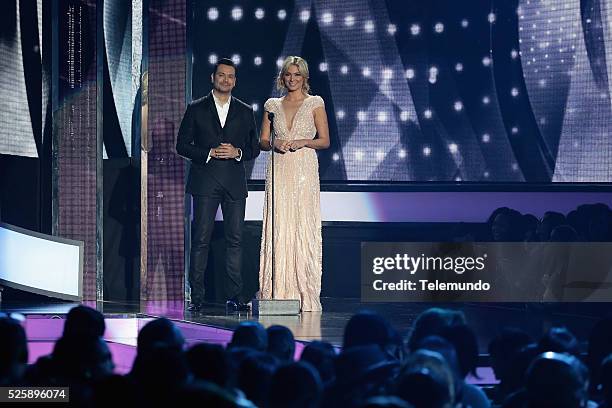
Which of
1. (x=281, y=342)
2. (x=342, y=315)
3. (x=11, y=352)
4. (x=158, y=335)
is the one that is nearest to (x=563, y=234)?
(x=342, y=315)

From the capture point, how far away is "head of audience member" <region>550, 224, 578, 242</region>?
8.36 metres

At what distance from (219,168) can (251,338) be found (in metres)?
3.99

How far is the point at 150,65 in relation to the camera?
8.69 m

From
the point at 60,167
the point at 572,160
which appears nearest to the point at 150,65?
the point at 60,167

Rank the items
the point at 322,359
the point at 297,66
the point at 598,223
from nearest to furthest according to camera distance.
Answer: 1. the point at 322,359
2. the point at 297,66
3. the point at 598,223

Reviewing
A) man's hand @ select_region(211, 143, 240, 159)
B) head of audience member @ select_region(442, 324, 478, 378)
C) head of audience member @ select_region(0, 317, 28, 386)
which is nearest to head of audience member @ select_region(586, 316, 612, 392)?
head of audience member @ select_region(442, 324, 478, 378)

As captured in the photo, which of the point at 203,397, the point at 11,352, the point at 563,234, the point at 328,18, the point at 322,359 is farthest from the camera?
the point at 328,18

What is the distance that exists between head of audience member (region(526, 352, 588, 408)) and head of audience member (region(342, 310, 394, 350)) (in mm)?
766

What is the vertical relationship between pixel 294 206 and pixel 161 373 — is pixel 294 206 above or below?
above

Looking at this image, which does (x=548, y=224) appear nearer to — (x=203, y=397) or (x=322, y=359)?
(x=322, y=359)

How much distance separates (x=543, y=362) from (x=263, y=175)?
6141mm

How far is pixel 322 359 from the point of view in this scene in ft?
12.2

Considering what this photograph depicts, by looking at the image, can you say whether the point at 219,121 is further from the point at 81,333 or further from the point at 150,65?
the point at 81,333

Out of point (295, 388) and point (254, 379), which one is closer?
point (295, 388)
